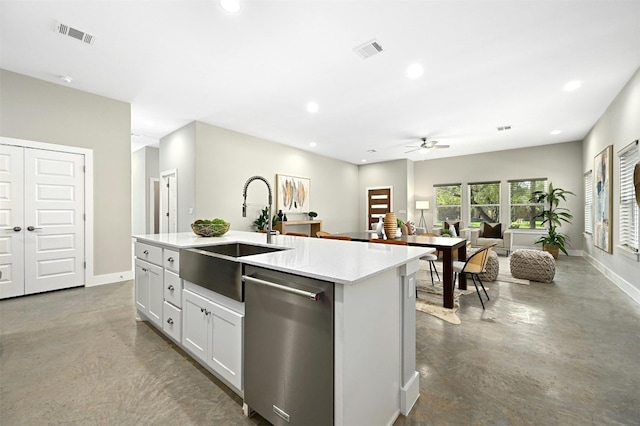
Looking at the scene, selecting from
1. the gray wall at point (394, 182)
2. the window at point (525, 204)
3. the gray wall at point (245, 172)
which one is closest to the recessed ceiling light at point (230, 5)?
the gray wall at point (245, 172)

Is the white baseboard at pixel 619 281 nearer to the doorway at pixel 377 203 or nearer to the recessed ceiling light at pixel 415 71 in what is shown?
the recessed ceiling light at pixel 415 71

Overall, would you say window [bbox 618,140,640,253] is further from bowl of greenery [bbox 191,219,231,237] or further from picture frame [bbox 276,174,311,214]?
picture frame [bbox 276,174,311,214]

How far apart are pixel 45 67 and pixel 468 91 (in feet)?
18.3

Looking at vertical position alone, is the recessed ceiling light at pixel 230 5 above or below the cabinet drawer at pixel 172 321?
above

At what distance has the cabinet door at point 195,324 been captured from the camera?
1.76 m

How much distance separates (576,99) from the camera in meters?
4.28

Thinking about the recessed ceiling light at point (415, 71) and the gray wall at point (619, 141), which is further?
the gray wall at point (619, 141)

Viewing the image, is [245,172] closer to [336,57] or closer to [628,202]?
[336,57]

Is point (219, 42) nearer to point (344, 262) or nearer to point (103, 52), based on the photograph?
point (103, 52)

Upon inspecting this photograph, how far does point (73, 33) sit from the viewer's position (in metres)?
2.76

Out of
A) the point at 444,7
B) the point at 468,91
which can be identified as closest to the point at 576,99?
the point at 468,91

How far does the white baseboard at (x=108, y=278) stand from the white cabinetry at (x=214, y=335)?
3.30 m

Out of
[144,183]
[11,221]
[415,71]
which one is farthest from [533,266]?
[144,183]

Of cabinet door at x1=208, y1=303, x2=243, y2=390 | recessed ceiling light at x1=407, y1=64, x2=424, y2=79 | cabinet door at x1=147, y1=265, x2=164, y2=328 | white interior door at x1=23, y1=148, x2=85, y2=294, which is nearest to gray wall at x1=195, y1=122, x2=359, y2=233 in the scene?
white interior door at x1=23, y1=148, x2=85, y2=294
